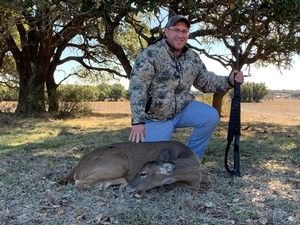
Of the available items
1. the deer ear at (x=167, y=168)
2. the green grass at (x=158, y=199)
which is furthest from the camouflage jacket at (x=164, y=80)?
the green grass at (x=158, y=199)

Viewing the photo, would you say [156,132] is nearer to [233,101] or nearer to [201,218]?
[233,101]

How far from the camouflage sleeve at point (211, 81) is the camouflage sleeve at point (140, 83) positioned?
2.80ft

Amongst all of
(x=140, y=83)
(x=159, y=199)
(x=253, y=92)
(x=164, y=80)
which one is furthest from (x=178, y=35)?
(x=253, y=92)

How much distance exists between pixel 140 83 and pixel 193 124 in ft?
3.42

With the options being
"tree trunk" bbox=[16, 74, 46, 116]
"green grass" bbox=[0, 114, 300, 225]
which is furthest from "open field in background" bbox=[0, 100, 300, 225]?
"tree trunk" bbox=[16, 74, 46, 116]

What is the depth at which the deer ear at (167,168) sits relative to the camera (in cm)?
399

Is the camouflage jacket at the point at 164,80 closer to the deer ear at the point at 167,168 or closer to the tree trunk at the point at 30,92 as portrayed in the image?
the deer ear at the point at 167,168

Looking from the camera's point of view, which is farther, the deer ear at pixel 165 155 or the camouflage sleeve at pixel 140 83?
the camouflage sleeve at pixel 140 83

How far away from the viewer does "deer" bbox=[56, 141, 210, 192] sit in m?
4.10

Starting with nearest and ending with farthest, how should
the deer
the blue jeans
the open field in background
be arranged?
1. the open field in background
2. the deer
3. the blue jeans

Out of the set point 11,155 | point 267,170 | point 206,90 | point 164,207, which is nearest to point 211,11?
point 206,90

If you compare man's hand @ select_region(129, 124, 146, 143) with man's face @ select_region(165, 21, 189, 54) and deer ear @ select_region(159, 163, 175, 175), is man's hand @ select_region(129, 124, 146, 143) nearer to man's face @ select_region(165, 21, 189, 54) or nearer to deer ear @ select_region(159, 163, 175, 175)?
deer ear @ select_region(159, 163, 175, 175)

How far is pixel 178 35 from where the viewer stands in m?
4.79

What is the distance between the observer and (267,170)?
5.35 m
